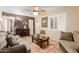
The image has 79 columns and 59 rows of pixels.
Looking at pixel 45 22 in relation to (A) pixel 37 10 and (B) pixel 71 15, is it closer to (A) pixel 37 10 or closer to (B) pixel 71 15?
(A) pixel 37 10

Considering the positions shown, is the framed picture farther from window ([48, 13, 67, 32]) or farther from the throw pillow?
the throw pillow

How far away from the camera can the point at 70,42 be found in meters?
1.91

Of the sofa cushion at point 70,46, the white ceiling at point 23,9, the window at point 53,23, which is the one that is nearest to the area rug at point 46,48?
the sofa cushion at point 70,46

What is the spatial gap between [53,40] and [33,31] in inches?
18.2

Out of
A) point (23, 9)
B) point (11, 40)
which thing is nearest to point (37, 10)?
point (23, 9)

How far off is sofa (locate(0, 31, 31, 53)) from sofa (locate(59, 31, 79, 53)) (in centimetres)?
72

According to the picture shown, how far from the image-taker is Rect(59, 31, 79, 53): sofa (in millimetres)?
1864

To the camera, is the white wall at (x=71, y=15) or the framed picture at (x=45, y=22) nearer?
the white wall at (x=71, y=15)

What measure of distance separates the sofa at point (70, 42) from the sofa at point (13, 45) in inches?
28.4

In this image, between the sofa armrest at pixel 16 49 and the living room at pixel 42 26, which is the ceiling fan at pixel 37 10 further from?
the sofa armrest at pixel 16 49

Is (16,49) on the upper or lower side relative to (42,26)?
lower

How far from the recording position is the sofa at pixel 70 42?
6.12ft

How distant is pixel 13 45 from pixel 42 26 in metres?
0.71
